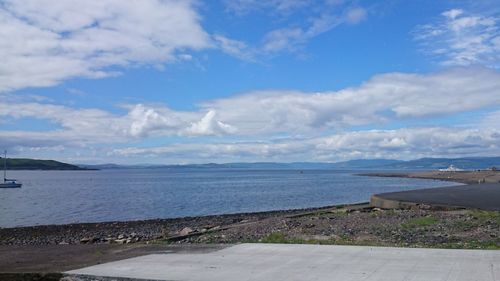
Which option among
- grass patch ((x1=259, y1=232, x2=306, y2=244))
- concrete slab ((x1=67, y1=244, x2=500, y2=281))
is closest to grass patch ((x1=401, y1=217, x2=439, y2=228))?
grass patch ((x1=259, y1=232, x2=306, y2=244))

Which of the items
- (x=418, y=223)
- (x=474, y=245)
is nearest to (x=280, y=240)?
(x=474, y=245)

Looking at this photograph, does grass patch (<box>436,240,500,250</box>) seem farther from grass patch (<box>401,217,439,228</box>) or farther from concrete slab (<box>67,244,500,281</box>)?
grass patch (<box>401,217,439,228</box>)

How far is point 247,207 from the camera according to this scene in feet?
159

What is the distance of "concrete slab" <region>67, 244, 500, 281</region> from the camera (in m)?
8.77

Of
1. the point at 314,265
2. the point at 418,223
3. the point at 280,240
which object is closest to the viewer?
the point at 314,265

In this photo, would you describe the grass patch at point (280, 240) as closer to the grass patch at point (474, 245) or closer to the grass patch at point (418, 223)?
the grass patch at point (474, 245)

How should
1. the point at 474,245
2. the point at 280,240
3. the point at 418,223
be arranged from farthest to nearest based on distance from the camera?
1. the point at 418,223
2. the point at 280,240
3. the point at 474,245

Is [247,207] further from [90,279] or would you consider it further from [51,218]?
[90,279]

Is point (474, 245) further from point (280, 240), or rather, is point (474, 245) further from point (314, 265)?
point (314, 265)

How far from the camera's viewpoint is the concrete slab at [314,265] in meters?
8.77

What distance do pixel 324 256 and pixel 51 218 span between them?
114 ft

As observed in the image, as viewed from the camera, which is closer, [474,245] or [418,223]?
[474,245]

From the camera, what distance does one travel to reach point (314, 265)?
32.0 ft

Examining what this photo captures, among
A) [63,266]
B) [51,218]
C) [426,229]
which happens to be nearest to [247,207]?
[51,218]
